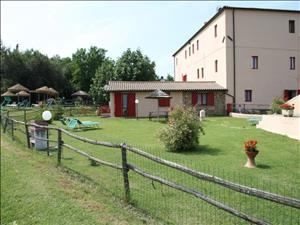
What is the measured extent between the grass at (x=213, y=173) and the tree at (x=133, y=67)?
3087 centimetres

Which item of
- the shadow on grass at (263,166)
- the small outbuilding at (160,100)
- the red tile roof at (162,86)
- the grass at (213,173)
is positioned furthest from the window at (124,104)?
the shadow on grass at (263,166)

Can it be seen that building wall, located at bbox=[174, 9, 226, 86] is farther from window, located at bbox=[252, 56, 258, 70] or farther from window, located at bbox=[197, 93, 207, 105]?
window, located at bbox=[252, 56, 258, 70]

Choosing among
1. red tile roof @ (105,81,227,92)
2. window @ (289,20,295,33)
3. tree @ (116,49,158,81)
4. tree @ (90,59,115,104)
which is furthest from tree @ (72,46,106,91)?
window @ (289,20,295,33)

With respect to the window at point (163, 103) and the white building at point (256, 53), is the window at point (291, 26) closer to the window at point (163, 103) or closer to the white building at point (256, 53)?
the white building at point (256, 53)

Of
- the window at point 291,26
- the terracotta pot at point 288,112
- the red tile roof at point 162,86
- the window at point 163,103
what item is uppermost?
the window at point 291,26

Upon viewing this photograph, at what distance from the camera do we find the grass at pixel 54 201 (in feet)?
17.7

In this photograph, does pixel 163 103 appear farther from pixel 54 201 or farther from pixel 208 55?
pixel 54 201

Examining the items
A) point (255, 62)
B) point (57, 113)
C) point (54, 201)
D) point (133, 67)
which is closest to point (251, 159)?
point (54, 201)

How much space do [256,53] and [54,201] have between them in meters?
27.1

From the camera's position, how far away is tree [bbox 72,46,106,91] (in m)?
64.1

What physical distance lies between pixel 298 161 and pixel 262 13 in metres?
23.6

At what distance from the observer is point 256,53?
3016 centimetres

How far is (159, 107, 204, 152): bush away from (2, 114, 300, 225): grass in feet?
1.35

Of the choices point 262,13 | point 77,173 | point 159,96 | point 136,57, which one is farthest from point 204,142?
point 136,57
